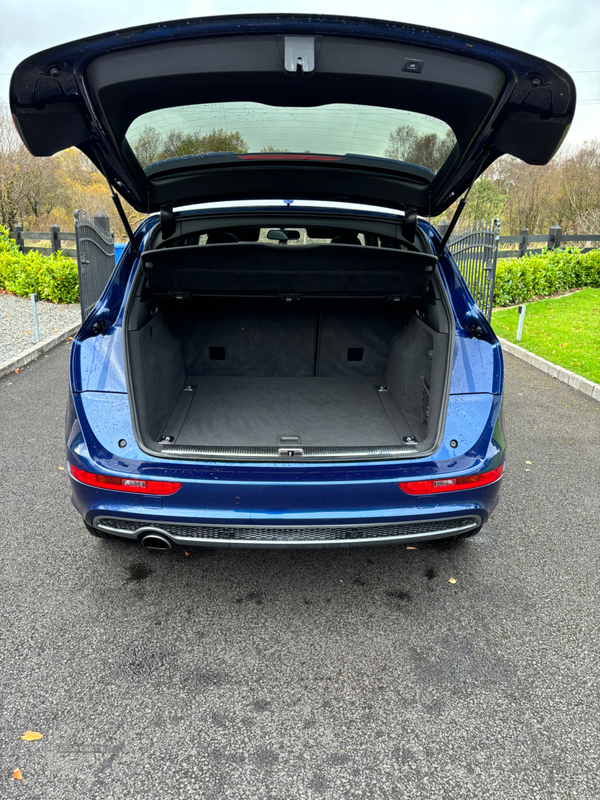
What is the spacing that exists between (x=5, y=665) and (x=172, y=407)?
146cm

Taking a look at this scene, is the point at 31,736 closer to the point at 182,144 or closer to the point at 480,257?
the point at 182,144

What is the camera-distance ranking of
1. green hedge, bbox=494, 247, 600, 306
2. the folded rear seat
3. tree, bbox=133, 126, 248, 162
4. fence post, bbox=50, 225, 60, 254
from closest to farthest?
tree, bbox=133, 126, 248, 162 < the folded rear seat < green hedge, bbox=494, 247, 600, 306 < fence post, bbox=50, 225, 60, 254

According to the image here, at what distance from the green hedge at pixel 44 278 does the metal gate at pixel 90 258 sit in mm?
663

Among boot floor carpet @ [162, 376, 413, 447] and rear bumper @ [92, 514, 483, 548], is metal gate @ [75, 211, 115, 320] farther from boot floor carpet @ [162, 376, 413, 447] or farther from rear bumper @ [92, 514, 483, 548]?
rear bumper @ [92, 514, 483, 548]

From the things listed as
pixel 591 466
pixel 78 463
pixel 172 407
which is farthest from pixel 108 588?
pixel 591 466

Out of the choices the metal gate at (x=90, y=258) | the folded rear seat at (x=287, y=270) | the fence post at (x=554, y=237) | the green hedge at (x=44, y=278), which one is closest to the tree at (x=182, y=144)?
the folded rear seat at (x=287, y=270)

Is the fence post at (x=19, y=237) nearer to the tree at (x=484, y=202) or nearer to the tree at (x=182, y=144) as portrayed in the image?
the tree at (x=182, y=144)

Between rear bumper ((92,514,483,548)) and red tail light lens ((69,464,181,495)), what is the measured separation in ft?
0.41

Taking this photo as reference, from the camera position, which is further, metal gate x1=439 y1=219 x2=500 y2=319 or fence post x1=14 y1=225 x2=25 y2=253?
fence post x1=14 y1=225 x2=25 y2=253

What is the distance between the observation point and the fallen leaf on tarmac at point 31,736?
5.50ft

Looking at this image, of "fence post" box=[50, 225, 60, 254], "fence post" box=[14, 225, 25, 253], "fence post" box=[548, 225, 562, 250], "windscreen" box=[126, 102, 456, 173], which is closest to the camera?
"windscreen" box=[126, 102, 456, 173]

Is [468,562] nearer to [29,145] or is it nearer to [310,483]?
[310,483]

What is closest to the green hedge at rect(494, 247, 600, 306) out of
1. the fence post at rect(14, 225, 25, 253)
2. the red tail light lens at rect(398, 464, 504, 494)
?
the red tail light lens at rect(398, 464, 504, 494)

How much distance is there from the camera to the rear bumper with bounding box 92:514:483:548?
201cm
